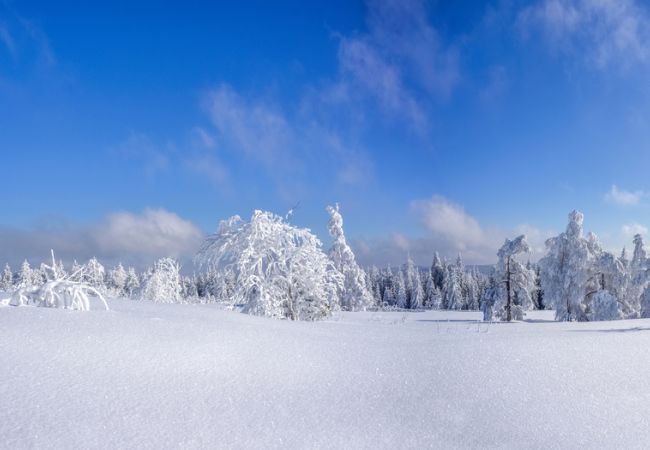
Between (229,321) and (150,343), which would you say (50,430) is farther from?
(229,321)

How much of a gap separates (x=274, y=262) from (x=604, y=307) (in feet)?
75.6

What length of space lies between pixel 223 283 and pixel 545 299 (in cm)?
2433

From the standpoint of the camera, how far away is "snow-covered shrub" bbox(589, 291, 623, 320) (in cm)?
2541

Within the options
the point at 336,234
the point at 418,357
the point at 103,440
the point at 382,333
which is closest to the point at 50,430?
the point at 103,440

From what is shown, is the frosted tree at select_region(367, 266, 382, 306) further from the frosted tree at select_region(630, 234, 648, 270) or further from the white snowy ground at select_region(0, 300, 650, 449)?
the white snowy ground at select_region(0, 300, 650, 449)

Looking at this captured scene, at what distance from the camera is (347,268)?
3906cm

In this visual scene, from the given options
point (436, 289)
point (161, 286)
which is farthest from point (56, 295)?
point (436, 289)

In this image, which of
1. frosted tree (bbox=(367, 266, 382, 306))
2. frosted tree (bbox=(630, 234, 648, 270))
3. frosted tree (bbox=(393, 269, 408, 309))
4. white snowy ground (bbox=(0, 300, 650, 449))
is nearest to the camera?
white snowy ground (bbox=(0, 300, 650, 449))

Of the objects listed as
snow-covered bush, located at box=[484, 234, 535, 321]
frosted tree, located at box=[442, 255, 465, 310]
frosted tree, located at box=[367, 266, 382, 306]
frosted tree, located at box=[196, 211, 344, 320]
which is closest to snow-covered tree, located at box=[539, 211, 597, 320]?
snow-covered bush, located at box=[484, 234, 535, 321]

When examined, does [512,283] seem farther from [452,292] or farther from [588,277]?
[452,292]

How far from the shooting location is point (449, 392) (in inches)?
175

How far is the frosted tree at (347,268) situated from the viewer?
38.6 meters

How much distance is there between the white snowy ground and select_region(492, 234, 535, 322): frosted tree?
21162 mm

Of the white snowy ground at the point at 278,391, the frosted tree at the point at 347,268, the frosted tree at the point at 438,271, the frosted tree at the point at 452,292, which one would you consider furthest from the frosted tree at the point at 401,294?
the white snowy ground at the point at 278,391
